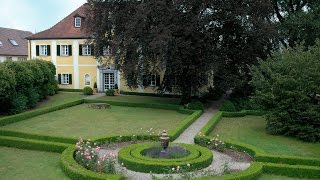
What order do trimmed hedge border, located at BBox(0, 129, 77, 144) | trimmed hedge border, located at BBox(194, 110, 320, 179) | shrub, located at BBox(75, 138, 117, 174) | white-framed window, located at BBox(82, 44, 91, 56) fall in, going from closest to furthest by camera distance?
shrub, located at BBox(75, 138, 117, 174) < trimmed hedge border, located at BBox(194, 110, 320, 179) < trimmed hedge border, located at BBox(0, 129, 77, 144) < white-framed window, located at BBox(82, 44, 91, 56)

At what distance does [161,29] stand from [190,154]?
15.1 metres

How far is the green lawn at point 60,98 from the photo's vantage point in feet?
119

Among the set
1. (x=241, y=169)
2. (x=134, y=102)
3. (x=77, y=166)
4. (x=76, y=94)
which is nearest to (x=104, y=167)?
(x=77, y=166)

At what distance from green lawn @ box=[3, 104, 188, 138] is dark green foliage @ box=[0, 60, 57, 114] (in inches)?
100

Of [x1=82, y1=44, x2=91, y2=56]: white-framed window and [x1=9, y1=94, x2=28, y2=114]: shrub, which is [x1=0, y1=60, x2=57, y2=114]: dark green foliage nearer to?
[x1=9, y1=94, x2=28, y2=114]: shrub

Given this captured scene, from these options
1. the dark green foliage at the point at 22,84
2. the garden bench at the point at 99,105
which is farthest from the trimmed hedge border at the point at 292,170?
the garden bench at the point at 99,105

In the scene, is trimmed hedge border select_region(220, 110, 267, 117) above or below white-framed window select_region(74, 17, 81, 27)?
below

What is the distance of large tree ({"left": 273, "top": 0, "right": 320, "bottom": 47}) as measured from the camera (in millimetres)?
37781

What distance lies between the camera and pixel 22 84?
31.8m

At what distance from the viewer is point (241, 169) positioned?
17.0 metres

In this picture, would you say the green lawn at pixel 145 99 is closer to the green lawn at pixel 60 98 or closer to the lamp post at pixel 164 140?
the green lawn at pixel 60 98

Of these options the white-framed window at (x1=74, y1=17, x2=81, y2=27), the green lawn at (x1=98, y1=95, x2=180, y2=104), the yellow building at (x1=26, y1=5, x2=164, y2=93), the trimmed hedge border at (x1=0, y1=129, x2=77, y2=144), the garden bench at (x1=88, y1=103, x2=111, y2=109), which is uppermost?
the white-framed window at (x1=74, y1=17, x2=81, y2=27)

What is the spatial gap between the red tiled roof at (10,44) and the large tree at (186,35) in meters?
26.7

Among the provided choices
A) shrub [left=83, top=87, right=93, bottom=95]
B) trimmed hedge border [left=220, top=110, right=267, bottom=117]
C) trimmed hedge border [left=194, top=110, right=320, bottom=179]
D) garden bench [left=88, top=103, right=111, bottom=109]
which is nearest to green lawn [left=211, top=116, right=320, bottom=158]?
trimmed hedge border [left=220, top=110, right=267, bottom=117]
